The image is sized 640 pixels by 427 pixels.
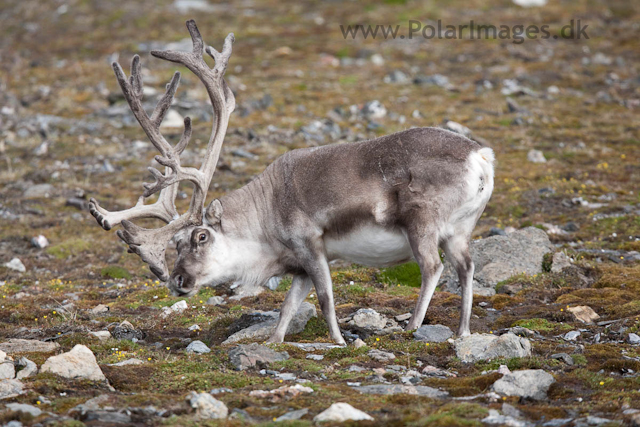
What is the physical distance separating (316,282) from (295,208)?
1.08 meters

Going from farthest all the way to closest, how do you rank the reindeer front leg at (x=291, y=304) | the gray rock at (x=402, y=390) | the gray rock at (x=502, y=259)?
the gray rock at (x=502, y=259)
the reindeer front leg at (x=291, y=304)
the gray rock at (x=402, y=390)

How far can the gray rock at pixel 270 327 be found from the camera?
10898mm

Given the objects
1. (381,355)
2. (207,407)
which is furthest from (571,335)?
(207,407)

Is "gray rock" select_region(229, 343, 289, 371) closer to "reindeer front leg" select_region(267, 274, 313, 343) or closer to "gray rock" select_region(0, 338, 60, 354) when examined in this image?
"reindeer front leg" select_region(267, 274, 313, 343)

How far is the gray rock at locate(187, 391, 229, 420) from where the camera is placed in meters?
6.93

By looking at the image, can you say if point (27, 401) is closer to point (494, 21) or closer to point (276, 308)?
point (276, 308)

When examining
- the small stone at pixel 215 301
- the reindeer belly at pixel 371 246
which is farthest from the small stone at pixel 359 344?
the small stone at pixel 215 301

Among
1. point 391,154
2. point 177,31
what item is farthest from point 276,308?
point 177,31

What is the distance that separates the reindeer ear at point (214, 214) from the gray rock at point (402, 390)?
4.04 metres

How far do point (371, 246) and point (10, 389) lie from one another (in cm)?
499

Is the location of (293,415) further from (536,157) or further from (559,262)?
(536,157)

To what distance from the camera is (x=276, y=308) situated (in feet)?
42.8

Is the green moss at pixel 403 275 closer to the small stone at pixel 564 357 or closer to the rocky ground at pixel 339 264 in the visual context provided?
the rocky ground at pixel 339 264

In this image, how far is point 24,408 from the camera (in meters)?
7.02
